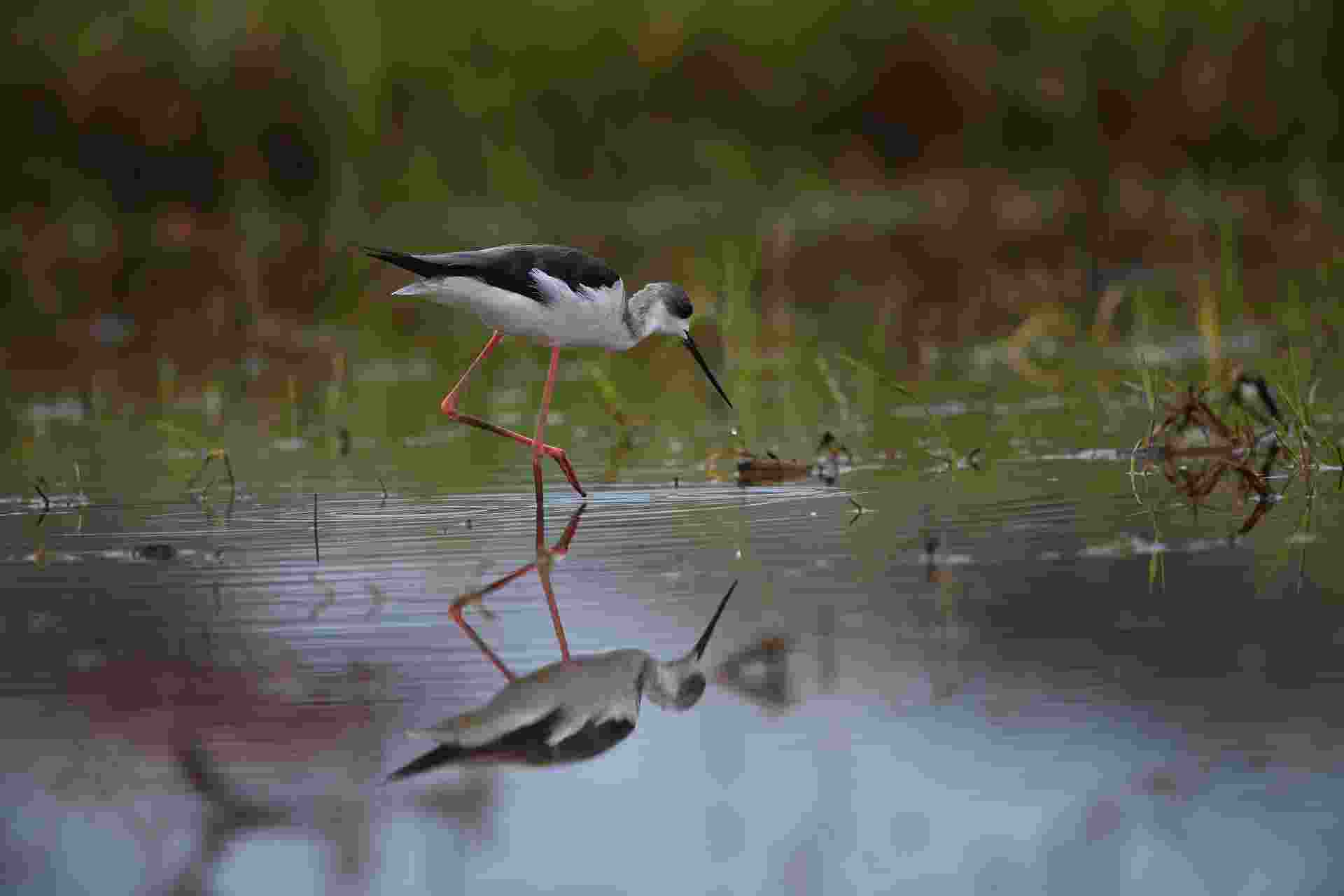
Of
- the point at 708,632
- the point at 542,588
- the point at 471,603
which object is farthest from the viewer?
the point at 542,588

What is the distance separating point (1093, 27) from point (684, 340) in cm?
1247

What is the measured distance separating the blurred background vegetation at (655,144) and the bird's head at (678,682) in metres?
10.0

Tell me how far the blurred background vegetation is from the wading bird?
711cm

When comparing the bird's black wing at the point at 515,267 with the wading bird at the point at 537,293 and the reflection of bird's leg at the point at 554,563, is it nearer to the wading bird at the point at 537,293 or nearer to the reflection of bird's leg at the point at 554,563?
the wading bird at the point at 537,293

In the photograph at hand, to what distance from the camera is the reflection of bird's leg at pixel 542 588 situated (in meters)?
4.38

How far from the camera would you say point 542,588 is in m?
5.09

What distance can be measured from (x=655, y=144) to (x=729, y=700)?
1496 cm

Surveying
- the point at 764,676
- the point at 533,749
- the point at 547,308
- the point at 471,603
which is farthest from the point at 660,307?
the point at 533,749

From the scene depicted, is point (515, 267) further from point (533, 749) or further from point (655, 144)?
point (655, 144)

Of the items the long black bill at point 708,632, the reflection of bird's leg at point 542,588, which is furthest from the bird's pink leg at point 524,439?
the long black bill at point 708,632

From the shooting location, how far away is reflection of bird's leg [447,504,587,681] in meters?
4.38

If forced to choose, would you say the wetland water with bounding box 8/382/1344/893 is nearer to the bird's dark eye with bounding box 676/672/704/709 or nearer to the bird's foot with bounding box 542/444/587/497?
the bird's dark eye with bounding box 676/672/704/709

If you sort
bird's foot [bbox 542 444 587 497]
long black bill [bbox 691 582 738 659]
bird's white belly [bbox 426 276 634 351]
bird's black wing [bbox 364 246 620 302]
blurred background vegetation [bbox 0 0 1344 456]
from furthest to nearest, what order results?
blurred background vegetation [bbox 0 0 1344 456]
bird's foot [bbox 542 444 587 497]
bird's white belly [bbox 426 276 634 351]
bird's black wing [bbox 364 246 620 302]
long black bill [bbox 691 582 738 659]

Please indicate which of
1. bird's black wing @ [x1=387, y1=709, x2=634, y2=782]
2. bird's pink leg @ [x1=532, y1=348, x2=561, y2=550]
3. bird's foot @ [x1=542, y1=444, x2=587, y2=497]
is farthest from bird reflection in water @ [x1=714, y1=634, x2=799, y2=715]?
bird's foot @ [x1=542, y1=444, x2=587, y2=497]
